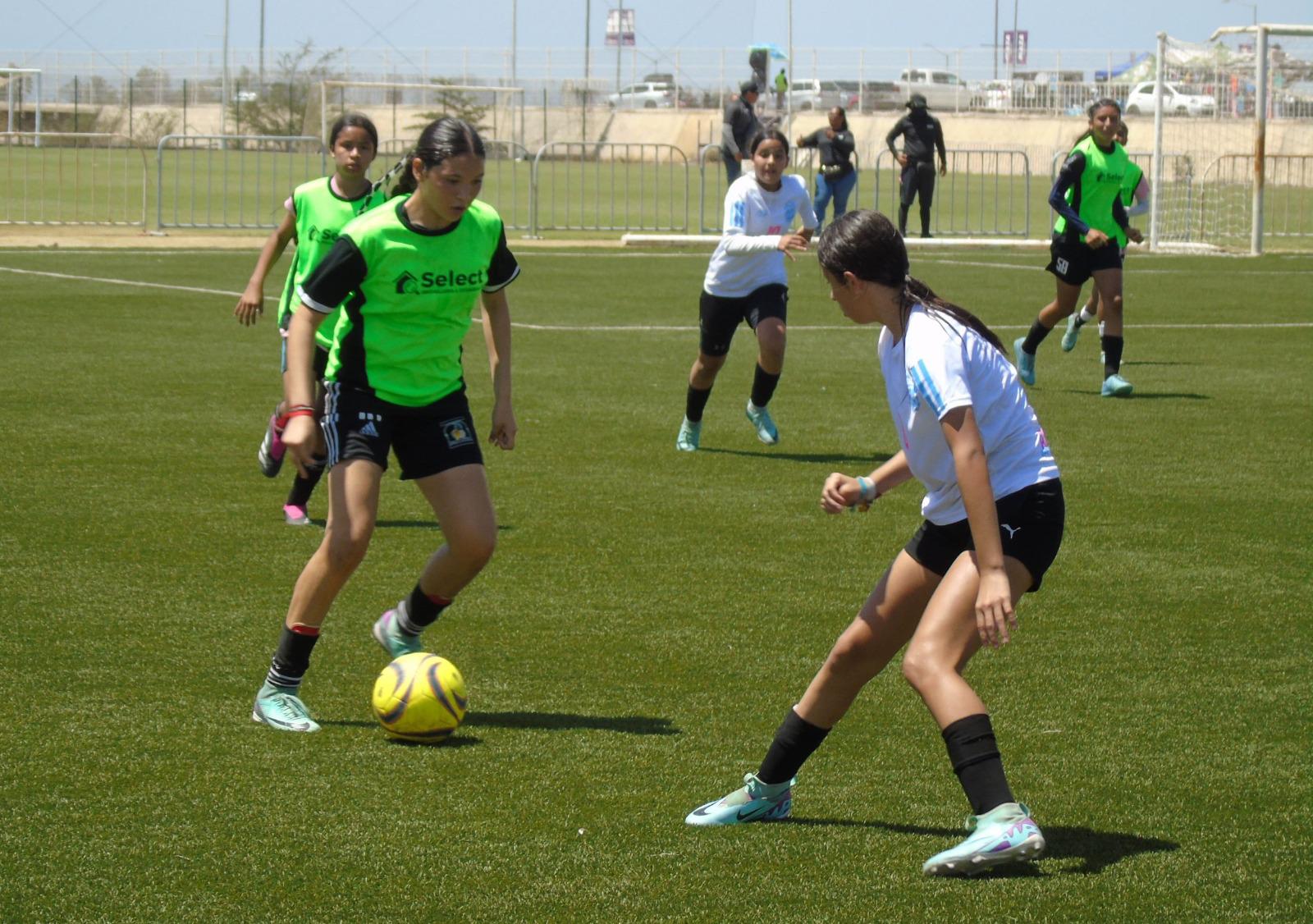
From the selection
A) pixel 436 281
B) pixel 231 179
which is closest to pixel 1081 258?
pixel 436 281

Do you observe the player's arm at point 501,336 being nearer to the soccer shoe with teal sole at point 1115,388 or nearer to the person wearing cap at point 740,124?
the soccer shoe with teal sole at point 1115,388

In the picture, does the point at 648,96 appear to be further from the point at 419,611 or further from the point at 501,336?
the point at 419,611

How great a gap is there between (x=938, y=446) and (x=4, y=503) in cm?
618

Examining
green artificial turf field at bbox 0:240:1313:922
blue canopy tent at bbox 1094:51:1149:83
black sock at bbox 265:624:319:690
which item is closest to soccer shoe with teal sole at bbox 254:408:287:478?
green artificial turf field at bbox 0:240:1313:922

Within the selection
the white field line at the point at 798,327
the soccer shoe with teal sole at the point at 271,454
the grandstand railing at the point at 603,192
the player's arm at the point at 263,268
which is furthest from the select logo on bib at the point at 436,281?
the grandstand railing at the point at 603,192

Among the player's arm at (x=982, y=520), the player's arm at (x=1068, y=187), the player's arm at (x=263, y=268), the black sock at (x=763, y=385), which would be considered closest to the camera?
the player's arm at (x=982, y=520)

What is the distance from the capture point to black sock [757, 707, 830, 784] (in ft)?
16.4

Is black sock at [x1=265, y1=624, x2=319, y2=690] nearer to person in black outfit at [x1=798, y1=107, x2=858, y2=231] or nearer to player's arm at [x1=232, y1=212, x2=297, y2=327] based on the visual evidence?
player's arm at [x1=232, y1=212, x2=297, y2=327]

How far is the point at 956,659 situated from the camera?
15.1 feet

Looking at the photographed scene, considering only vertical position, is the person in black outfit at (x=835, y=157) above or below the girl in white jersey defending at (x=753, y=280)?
above

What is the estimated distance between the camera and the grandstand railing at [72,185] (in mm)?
31812

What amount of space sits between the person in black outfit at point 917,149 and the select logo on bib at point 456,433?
75.2 ft

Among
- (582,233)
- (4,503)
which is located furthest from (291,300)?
(582,233)

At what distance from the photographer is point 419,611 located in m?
6.29
